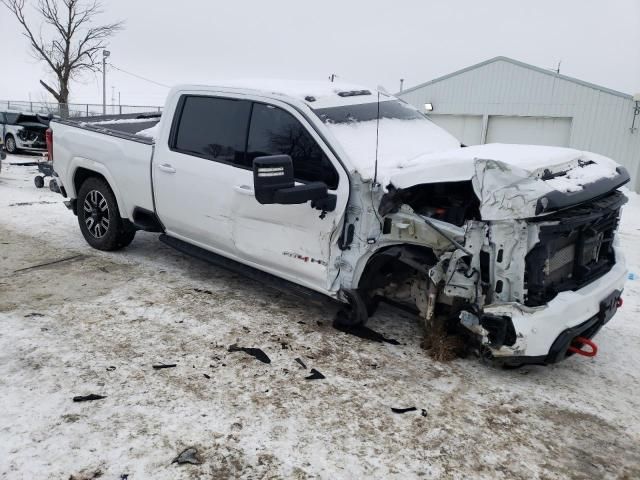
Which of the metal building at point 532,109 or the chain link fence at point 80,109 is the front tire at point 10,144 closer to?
the chain link fence at point 80,109

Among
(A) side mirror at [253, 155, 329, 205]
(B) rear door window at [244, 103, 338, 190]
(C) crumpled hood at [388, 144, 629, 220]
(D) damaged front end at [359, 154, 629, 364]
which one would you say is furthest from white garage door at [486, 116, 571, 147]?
(A) side mirror at [253, 155, 329, 205]

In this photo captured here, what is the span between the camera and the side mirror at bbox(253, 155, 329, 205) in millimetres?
3309

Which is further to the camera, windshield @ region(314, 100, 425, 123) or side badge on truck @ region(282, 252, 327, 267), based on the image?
windshield @ region(314, 100, 425, 123)

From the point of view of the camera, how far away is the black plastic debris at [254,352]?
12.0ft

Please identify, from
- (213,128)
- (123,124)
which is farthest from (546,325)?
(123,124)

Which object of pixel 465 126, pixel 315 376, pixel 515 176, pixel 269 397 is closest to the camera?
pixel 515 176

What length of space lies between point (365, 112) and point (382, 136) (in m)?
0.29

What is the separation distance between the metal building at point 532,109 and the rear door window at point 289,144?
12.4 metres

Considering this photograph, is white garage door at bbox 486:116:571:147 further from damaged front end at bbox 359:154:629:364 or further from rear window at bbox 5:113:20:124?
rear window at bbox 5:113:20:124

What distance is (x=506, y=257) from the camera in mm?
3158

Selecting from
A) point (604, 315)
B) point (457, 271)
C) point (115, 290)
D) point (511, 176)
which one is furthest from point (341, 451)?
point (115, 290)

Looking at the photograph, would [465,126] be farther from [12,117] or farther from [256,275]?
[256,275]

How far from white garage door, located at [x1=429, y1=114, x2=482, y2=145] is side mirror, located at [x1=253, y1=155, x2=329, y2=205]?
49.6ft

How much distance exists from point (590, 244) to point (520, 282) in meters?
0.94
